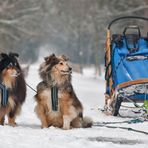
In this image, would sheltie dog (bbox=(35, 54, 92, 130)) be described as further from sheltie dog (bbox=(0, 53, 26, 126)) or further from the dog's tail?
sheltie dog (bbox=(0, 53, 26, 126))

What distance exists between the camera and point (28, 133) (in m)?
7.93

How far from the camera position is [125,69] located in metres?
11.5

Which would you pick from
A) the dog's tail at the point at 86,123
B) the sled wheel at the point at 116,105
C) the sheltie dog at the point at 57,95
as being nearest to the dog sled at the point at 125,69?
the sled wheel at the point at 116,105

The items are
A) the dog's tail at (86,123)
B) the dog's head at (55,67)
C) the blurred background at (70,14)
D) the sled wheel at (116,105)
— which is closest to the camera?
the dog's head at (55,67)

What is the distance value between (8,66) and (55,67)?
77cm

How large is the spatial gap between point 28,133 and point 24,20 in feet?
129

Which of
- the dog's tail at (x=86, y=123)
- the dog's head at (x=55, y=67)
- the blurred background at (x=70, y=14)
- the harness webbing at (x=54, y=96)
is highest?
the blurred background at (x=70, y=14)

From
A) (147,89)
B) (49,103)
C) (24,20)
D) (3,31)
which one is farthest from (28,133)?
(24,20)

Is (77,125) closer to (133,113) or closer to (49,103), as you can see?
(49,103)

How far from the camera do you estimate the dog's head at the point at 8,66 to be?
908cm

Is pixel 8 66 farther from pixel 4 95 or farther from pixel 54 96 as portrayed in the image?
pixel 54 96

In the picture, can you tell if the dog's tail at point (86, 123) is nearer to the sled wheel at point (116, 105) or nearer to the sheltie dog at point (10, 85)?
the sheltie dog at point (10, 85)

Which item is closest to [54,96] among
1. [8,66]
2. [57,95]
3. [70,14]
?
[57,95]

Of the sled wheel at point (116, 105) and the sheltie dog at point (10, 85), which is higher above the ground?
the sheltie dog at point (10, 85)
